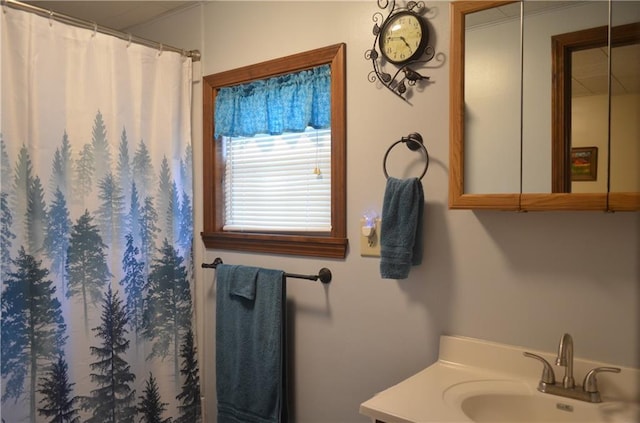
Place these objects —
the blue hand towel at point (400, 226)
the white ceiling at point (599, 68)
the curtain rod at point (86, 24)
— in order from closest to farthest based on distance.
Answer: the white ceiling at point (599, 68) → the blue hand towel at point (400, 226) → the curtain rod at point (86, 24)

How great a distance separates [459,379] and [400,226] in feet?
1.61

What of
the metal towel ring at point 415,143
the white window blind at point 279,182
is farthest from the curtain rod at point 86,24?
the metal towel ring at point 415,143

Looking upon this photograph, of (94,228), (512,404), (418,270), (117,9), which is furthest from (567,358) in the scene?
(117,9)

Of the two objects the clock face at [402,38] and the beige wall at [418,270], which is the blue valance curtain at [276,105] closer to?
the beige wall at [418,270]

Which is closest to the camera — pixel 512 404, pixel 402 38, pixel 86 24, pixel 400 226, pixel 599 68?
pixel 599 68

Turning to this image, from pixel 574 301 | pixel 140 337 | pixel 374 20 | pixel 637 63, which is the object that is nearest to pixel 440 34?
pixel 374 20

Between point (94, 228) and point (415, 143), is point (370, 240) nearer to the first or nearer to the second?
point (415, 143)

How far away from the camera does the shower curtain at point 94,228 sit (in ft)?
5.66

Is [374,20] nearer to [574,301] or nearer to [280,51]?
[280,51]

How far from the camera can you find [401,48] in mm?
1643

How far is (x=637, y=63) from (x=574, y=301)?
0.65 m

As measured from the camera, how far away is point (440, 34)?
1589 mm

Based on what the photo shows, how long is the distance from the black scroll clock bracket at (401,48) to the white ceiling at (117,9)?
1.09 metres

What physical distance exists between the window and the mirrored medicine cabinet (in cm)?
54
